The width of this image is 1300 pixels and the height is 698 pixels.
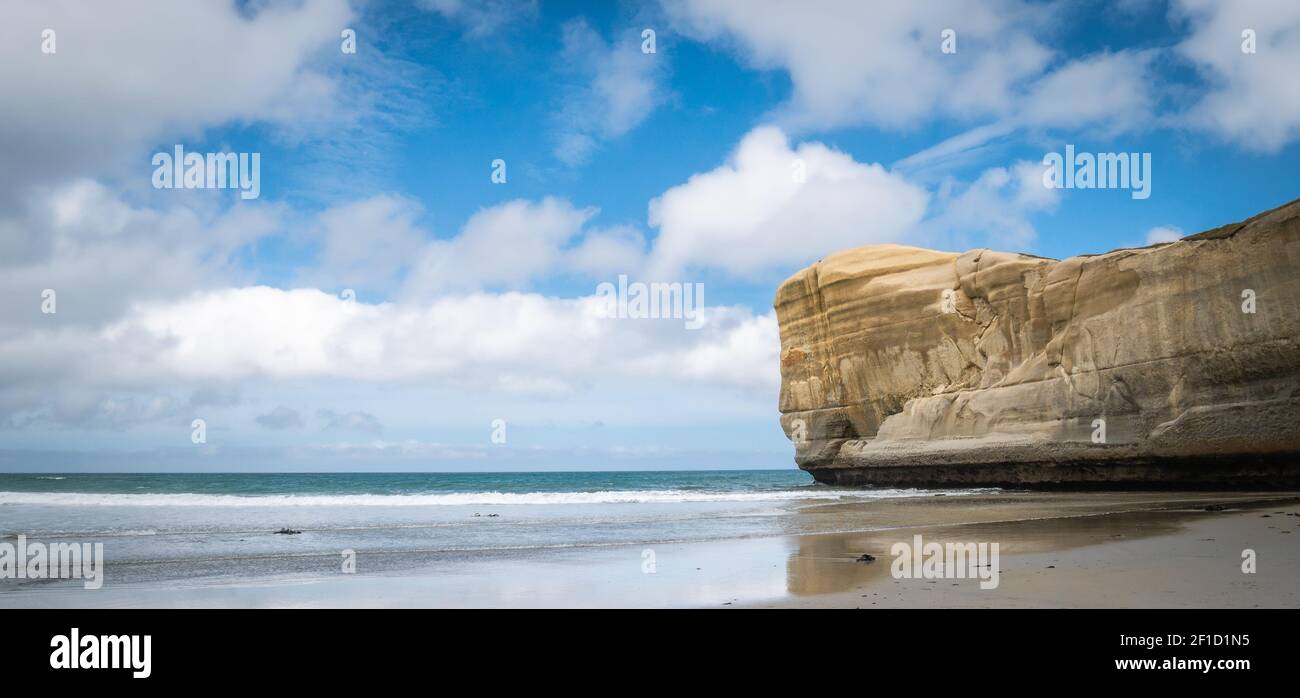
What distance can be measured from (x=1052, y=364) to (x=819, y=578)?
24.3 metres

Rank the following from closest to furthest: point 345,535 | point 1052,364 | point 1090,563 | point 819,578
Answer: point 819,578
point 1090,563
point 345,535
point 1052,364

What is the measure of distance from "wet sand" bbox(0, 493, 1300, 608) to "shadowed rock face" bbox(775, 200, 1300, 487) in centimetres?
1001

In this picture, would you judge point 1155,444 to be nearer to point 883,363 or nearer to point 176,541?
point 883,363

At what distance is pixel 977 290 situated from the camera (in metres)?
33.2

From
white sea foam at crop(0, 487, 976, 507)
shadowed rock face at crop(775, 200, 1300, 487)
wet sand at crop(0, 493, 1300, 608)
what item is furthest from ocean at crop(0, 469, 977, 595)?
shadowed rock face at crop(775, 200, 1300, 487)

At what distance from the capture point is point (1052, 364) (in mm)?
28812

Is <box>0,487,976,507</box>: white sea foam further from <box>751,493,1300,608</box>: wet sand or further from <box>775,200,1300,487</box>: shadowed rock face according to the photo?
<box>751,493,1300,608</box>: wet sand

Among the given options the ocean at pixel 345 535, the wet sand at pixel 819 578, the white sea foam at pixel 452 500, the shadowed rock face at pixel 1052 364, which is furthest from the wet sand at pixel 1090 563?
the white sea foam at pixel 452 500

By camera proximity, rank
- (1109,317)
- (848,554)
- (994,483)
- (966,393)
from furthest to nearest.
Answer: (966,393) → (994,483) → (1109,317) → (848,554)

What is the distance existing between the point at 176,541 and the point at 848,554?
11.4 meters

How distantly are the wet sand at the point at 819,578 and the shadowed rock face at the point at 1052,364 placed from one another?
10014 millimetres

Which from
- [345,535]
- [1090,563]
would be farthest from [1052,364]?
[345,535]

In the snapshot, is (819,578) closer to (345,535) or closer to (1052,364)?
(345,535)
